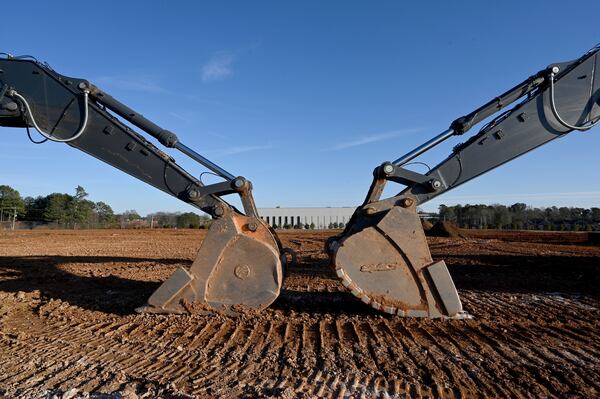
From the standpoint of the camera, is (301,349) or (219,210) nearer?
(301,349)

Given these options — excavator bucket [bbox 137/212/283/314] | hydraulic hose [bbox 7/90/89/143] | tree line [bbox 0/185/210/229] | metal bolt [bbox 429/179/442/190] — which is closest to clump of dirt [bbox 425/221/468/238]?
metal bolt [bbox 429/179/442/190]

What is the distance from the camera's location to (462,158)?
582cm

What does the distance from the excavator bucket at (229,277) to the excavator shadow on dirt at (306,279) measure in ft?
3.07

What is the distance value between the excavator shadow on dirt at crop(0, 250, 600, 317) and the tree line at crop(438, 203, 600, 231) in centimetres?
4196

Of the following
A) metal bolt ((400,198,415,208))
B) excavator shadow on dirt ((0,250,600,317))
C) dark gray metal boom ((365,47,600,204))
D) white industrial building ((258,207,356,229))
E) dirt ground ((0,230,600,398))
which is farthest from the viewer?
white industrial building ((258,207,356,229))

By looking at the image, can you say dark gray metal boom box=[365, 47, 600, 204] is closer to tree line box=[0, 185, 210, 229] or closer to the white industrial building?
tree line box=[0, 185, 210, 229]

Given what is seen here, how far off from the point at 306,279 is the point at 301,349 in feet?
16.5

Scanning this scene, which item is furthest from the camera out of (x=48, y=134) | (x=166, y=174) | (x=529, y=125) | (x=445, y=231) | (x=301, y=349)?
(x=445, y=231)

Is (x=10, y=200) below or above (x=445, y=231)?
above

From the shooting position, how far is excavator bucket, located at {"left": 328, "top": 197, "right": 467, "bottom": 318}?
5.28m

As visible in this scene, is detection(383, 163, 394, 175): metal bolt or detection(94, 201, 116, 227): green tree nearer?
detection(383, 163, 394, 175): metal bolt

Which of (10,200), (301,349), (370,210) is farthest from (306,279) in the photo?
(10,200)

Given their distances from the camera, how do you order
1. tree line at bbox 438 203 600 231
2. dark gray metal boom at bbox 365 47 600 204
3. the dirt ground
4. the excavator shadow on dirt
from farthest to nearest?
tree line at bbox 438 203 600 231 → the excavator shadow on dirt → dark gray metal boom at bbox 365 47 600 204 → the dirt ground

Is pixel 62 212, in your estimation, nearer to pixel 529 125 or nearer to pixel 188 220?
pixel 188 220
